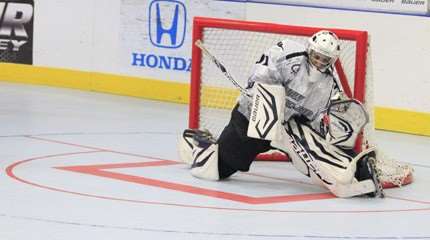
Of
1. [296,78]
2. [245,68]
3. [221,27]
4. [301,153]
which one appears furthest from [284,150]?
[245,68]

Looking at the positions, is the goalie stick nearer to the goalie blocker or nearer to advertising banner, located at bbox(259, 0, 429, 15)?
the goalie blocker

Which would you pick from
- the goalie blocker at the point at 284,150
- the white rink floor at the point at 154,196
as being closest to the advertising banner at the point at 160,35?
the white rink floor at the point at 154,196

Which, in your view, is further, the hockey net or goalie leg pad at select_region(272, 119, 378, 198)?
the hockey net

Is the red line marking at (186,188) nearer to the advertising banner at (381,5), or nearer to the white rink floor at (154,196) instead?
the white rink floor at (154,196)

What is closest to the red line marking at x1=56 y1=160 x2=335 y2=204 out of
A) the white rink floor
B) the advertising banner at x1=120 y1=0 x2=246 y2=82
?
the white rink floor

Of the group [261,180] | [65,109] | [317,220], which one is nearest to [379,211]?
[317,220]

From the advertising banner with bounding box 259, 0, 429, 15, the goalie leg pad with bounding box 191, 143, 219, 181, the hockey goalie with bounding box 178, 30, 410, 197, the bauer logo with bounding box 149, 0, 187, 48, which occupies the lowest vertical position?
the goalie leg pad with bounding box 191, 143, 219, 181

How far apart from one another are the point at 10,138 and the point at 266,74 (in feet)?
7.08

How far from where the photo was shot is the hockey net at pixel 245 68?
618 centimetres

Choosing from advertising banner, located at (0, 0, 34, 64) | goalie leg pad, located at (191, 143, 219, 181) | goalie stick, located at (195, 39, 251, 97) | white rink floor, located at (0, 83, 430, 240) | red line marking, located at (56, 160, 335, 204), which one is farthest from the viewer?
advertising banner, located at (0, 0, 34, 64)

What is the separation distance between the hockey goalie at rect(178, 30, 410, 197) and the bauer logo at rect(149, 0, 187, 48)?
3.58m

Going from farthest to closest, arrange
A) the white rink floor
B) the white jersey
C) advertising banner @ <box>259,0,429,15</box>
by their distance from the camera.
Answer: advertising banner @ <box>259,0,429,15</box> → the white jersey → the white rink floor

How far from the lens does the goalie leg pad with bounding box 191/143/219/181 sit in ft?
19.5

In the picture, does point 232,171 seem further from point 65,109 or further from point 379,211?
point 65,109
